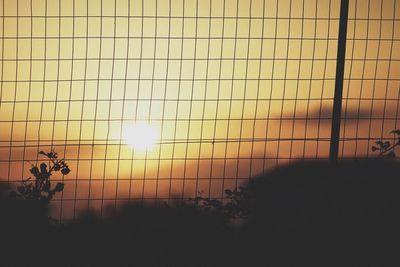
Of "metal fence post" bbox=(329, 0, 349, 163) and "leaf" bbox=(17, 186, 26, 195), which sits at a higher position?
"metal fence post" bbox=(329, 0, 349, 163)

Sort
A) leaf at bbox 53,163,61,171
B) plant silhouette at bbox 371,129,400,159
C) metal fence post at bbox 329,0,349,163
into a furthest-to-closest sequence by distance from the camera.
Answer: plant silhouette at bbox 371,129,400,159 < leaf at bbox 53,163,61,171 < metal fence post at bbox 329,0,349,163

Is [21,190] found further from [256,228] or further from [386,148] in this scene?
[386,148]

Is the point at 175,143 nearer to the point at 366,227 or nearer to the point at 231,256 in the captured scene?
the point at 231,256

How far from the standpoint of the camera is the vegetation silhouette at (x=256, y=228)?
14.9 ft

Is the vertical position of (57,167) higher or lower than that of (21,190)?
higher

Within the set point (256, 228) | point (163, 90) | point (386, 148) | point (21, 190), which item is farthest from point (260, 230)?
point (21, 190)

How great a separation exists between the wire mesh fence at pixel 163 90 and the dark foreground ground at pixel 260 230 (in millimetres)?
195

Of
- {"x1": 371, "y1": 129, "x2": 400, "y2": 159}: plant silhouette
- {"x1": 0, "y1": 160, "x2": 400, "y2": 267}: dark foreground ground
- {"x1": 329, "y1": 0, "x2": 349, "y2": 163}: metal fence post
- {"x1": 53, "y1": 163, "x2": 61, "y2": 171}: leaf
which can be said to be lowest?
{"x1": 0, "y1": 160, "x2": 400, "y2": 267}: dark foreground ground

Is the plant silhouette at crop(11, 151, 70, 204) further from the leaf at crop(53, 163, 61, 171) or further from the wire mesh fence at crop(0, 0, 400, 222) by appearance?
the wire mesh fence at crop(0, 0, 400, 222)

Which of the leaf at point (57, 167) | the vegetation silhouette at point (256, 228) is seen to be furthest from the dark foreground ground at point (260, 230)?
the leaf at point (57, 167)

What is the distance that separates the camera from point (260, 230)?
4.93 meters

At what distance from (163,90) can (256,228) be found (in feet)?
3.71

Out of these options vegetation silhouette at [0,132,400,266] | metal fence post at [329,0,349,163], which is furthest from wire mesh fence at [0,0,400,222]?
metal fence post at [329,0,349,163]

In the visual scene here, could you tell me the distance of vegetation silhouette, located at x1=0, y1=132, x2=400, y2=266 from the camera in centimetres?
454
